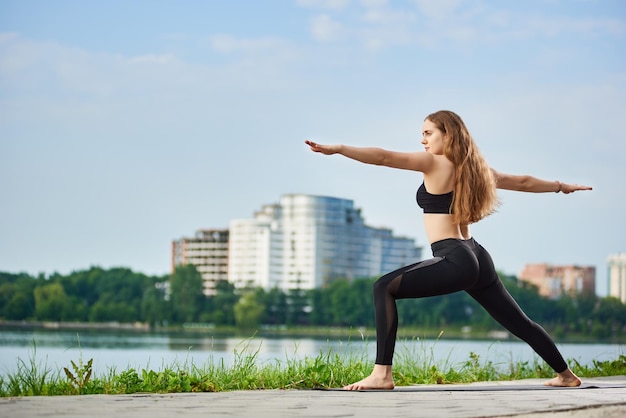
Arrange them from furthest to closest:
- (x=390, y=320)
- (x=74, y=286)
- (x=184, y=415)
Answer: (x=74, y=286) < (x=390, y=320) < (x=184, y=415)

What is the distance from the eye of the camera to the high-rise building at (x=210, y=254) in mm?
175125

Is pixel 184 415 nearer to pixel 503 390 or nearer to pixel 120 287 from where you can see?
pixel 503 390

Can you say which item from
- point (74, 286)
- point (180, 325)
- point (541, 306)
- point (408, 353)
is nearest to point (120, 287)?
point (74, 286)

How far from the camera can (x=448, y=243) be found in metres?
5.75

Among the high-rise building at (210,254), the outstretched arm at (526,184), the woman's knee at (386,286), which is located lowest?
the woman's knee at (386,286)

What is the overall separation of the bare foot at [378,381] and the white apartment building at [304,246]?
147 meters

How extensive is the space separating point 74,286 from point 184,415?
446ft

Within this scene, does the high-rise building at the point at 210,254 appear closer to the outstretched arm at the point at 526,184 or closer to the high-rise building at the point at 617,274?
the high-rise building at the point at 617,274

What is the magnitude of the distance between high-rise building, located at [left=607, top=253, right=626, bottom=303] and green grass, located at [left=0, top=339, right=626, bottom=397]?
126m

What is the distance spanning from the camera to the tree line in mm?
111938

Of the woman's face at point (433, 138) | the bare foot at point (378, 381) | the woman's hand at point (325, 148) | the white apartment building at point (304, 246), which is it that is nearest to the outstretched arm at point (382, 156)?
the woman's hand at point (325, 148)

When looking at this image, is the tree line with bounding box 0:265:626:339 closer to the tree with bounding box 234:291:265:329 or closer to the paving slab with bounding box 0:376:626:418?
the tree with bounding box 234:291:265:329

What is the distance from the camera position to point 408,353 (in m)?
7.82

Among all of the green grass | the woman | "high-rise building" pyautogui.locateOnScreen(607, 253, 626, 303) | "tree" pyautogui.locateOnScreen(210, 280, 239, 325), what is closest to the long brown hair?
the woman
